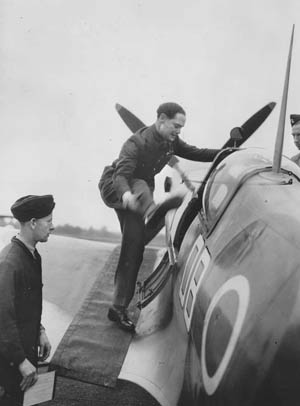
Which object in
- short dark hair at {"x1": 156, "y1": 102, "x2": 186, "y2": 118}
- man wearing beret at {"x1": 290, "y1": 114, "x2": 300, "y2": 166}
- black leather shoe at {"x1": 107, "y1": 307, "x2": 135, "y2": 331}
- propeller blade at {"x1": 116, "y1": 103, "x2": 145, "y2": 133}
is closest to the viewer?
black leather shoe at {"x1": 107, "y1": 307, "x2": 135, "y2": 331}

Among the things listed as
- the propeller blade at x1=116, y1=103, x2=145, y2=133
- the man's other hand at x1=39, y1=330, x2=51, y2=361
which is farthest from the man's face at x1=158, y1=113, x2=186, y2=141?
the propeller blade at x1=116, y1=103, x2=145, y2=133

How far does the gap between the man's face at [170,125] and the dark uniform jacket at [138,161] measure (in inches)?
4.5

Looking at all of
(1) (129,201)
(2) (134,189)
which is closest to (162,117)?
(2) (134,189)

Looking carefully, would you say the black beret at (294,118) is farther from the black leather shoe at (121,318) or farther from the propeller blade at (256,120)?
the black leather shoe at (121,318)

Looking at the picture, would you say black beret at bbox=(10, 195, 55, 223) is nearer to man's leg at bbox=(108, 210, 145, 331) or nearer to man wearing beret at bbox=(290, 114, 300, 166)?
man's leg at bbox=(108, 210, 145, 331)

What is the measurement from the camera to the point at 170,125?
4.52 metres

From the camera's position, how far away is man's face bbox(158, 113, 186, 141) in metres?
4.49

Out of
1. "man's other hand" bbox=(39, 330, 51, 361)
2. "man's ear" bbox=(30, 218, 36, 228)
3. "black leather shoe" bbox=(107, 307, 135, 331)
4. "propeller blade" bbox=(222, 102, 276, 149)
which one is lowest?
"black leather shoe" bbox=(107, 307, 135, 331)

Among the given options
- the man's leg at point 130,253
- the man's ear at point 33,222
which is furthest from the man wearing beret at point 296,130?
the man's ear at point 33,222

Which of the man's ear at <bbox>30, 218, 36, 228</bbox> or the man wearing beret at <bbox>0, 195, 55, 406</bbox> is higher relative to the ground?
the man's ear at <bbox>30, 218, 36, 228</bbox>

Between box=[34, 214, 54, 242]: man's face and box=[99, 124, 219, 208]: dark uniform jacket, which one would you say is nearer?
box=[34, 214, 54, 242]: man's face

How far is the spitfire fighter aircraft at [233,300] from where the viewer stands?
1.73 meters

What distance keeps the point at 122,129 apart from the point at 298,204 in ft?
21.9

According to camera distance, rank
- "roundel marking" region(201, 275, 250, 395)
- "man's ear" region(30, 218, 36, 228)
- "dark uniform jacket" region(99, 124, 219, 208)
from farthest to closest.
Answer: "dark uniform jacket" region(99, 124, 219, 208)
"man's ear" region(30, 218, 36, 228)
"roundel marking" region(201, 275, 250, 395)
